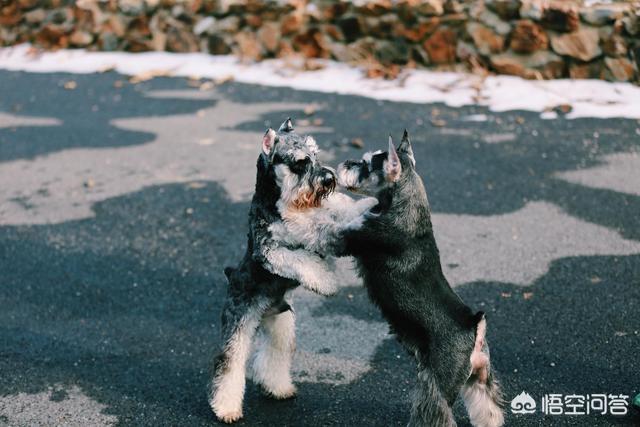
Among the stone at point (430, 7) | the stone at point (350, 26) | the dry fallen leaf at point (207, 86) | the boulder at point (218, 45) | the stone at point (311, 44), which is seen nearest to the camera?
the stone at point (430, 7)

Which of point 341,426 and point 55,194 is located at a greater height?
point 341,426

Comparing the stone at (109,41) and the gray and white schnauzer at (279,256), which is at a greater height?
the gray and white schnauzer at (279,256)

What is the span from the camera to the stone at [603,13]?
11289 mm

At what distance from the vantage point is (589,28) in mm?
11484

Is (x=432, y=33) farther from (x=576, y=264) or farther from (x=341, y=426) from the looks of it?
(x=341, y=426)

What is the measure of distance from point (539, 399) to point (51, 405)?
326 cm

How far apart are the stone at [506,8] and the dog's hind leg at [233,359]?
872cm

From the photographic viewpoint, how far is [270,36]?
46.2 ft

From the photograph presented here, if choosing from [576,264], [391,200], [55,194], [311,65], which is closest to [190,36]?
[311,65]

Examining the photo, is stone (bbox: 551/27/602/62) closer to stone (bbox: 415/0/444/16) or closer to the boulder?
stone (bbox: 415/0/444/16)

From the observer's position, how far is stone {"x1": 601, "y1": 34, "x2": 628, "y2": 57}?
36.9 feet

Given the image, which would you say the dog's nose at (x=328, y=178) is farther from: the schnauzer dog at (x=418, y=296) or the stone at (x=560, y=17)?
the stone at (x=560, y=17)

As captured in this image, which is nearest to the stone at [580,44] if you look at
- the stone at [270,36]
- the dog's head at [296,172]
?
the stone at [270,36]

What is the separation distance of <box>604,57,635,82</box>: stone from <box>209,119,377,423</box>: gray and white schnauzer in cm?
785
